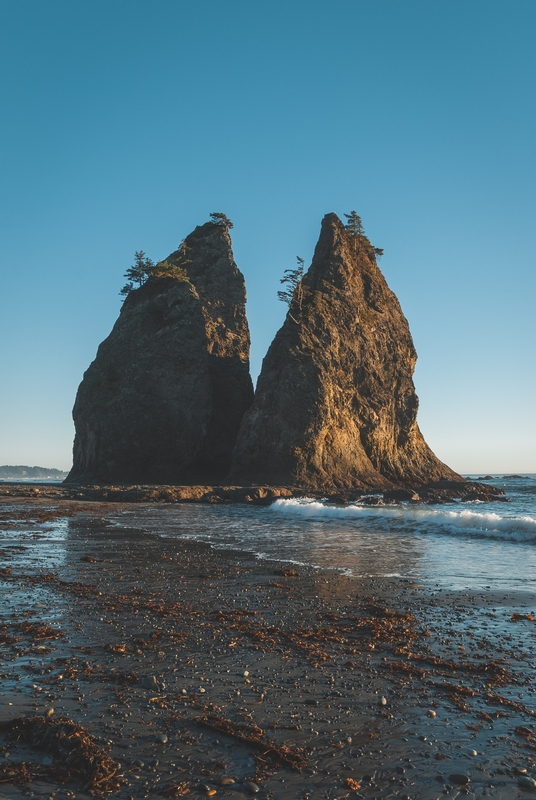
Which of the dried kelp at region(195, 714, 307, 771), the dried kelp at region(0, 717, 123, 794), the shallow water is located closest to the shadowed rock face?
the shallow water

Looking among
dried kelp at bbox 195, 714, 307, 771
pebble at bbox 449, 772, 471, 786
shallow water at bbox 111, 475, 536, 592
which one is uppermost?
dried kelp at bbox 195, 714, 307, 771

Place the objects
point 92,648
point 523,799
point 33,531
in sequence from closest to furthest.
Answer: point 523,799
point 92,648
point 33,531

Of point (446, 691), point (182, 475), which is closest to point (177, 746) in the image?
point (446, 691)

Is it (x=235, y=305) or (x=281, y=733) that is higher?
(x=235, y=305)

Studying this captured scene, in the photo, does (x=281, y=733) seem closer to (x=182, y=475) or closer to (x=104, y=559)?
(x=104, y=559)

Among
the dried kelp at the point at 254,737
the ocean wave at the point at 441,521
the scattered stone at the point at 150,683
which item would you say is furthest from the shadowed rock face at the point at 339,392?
the dried kelp at the point at 254,737

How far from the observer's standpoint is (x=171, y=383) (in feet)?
200

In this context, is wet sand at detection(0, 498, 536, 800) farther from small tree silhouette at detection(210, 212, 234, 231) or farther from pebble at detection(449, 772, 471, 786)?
small tree silhouette at detection(210, 212, 234, 231)

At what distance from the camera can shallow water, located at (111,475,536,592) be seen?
13.4 m

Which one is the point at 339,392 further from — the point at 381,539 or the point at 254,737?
the point at 254,737

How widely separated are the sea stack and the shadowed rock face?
717 cm

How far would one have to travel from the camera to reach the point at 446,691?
5793mm

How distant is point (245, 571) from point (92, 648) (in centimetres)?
647

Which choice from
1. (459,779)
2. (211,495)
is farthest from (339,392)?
(459,779)
